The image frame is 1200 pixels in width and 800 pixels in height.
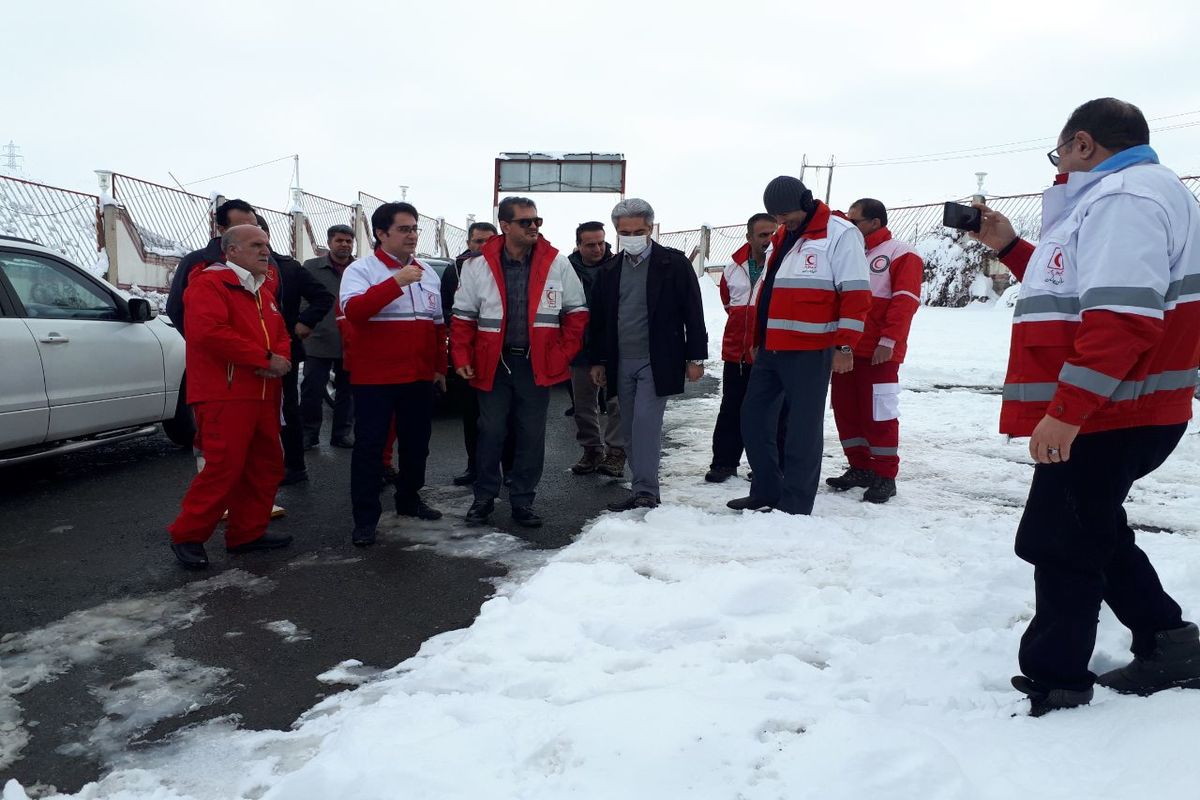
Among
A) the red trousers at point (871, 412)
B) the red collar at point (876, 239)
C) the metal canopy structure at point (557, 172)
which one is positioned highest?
the metal canopy structure at point (557, 172)

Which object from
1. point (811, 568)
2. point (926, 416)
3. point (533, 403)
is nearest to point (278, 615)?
point (533, 403)

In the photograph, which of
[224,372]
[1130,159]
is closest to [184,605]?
[224,372]

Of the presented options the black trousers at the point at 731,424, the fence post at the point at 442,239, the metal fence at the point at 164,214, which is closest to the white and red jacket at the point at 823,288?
the black trousers at the point at 731,424

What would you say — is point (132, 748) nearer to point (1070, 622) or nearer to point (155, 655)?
point (155, 655)

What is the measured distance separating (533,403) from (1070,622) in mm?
3458

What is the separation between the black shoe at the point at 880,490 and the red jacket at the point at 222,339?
3.85 meters

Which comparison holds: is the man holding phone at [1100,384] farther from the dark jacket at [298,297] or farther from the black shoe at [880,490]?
the dark jacket at [298,297]

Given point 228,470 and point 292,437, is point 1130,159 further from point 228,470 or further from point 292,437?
point 292,437

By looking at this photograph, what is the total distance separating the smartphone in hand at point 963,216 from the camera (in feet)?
10.3

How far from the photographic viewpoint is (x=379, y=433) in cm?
500

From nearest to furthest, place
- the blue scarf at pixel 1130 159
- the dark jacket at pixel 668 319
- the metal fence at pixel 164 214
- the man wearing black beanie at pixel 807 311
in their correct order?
the blue scarf at pixel 1130 159
the man wearing black beanie at pixel 807 311
the dark jacket at pixel 668 319
the metal fence at pixel 164 214

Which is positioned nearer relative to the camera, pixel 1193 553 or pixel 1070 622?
pixel 1070 622

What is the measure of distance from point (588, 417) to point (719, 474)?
123 centimetres

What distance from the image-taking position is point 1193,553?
4148 mm
